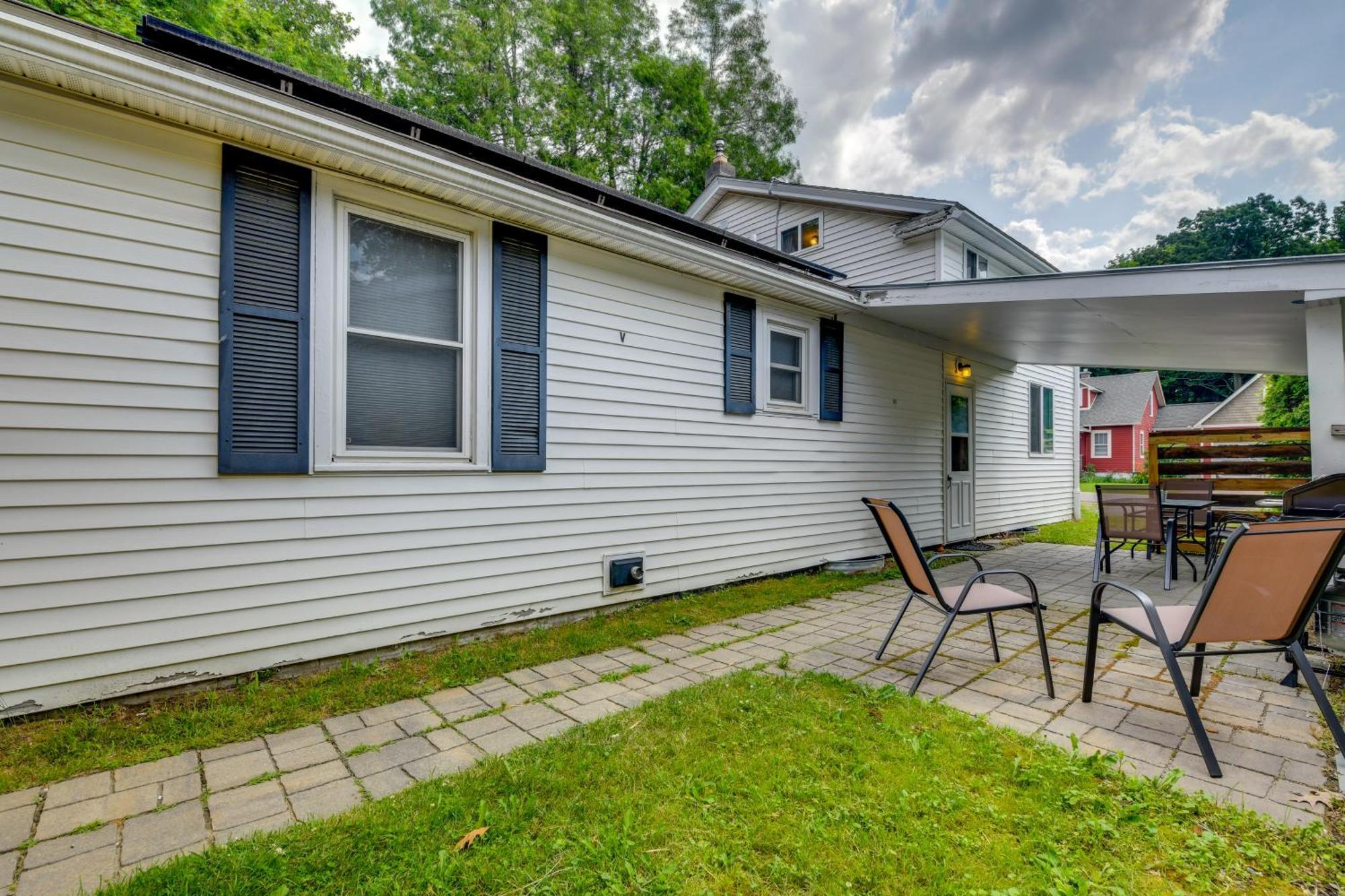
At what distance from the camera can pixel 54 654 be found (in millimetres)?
2441

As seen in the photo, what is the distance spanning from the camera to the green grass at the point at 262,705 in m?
2.22

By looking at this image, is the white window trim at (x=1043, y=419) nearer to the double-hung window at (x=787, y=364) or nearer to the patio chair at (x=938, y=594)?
the double-hung window at (x=787, y=364)

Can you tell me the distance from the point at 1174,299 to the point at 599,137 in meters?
16.7

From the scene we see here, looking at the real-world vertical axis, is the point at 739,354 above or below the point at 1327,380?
above

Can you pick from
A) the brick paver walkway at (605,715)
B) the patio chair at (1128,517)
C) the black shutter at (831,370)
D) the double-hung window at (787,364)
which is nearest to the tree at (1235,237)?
the patio chair at (1128,517)

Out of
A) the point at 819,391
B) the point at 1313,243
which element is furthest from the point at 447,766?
the point at 1313,243

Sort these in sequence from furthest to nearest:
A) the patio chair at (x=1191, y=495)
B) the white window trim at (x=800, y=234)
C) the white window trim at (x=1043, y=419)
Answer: the white window trim at (x=1043, y=419) < the white window trim at (x=800, y=234) < the patio chair at (x=1191, y=495)

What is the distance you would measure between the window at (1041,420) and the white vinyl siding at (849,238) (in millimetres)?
3678

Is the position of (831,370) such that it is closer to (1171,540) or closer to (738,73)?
(1171,540)

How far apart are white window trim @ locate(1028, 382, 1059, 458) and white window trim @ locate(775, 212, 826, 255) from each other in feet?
15.0

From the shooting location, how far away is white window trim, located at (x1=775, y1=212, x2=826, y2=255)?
10.1m

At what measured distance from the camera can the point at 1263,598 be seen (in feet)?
7.39

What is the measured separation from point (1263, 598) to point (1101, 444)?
1357 inches

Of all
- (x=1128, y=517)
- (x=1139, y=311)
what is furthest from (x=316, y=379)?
(x=1128, y=517)
